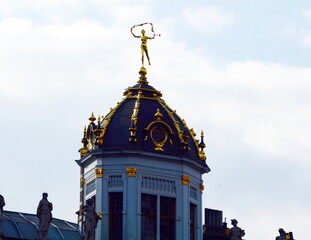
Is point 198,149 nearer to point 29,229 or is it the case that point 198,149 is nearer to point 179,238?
point 179,238

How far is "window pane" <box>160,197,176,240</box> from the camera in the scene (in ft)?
357

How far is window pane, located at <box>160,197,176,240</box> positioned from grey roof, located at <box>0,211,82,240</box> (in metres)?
6.00

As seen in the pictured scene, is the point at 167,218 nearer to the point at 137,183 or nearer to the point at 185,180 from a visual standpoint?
the point at 185,180

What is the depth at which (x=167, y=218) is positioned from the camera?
10931cm

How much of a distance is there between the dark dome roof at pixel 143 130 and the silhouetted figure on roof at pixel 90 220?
5607mm

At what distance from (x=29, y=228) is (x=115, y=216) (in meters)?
6.55

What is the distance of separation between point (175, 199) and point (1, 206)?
1481 cm

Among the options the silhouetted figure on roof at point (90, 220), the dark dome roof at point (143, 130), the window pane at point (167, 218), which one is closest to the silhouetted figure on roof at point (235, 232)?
the window pane at point (167, 218)

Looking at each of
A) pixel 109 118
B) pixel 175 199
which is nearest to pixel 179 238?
pixel 175 199

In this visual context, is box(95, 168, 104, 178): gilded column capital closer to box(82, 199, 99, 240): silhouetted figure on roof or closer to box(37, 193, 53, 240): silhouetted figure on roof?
box(82, 199, 99, 240): silhouetted figure on roof

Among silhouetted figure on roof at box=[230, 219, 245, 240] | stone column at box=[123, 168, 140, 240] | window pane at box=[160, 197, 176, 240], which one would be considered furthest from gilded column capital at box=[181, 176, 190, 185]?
silhouetted figure on roof at box=[230, 219, 245, 240]

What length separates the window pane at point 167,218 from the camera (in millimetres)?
108750

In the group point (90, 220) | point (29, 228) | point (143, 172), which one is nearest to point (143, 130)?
point (143, 172)

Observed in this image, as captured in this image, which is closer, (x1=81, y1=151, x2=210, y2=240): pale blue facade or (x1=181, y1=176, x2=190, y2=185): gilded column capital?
(x1=81, y1=151, x2=210, y2=240): pale blue facade
